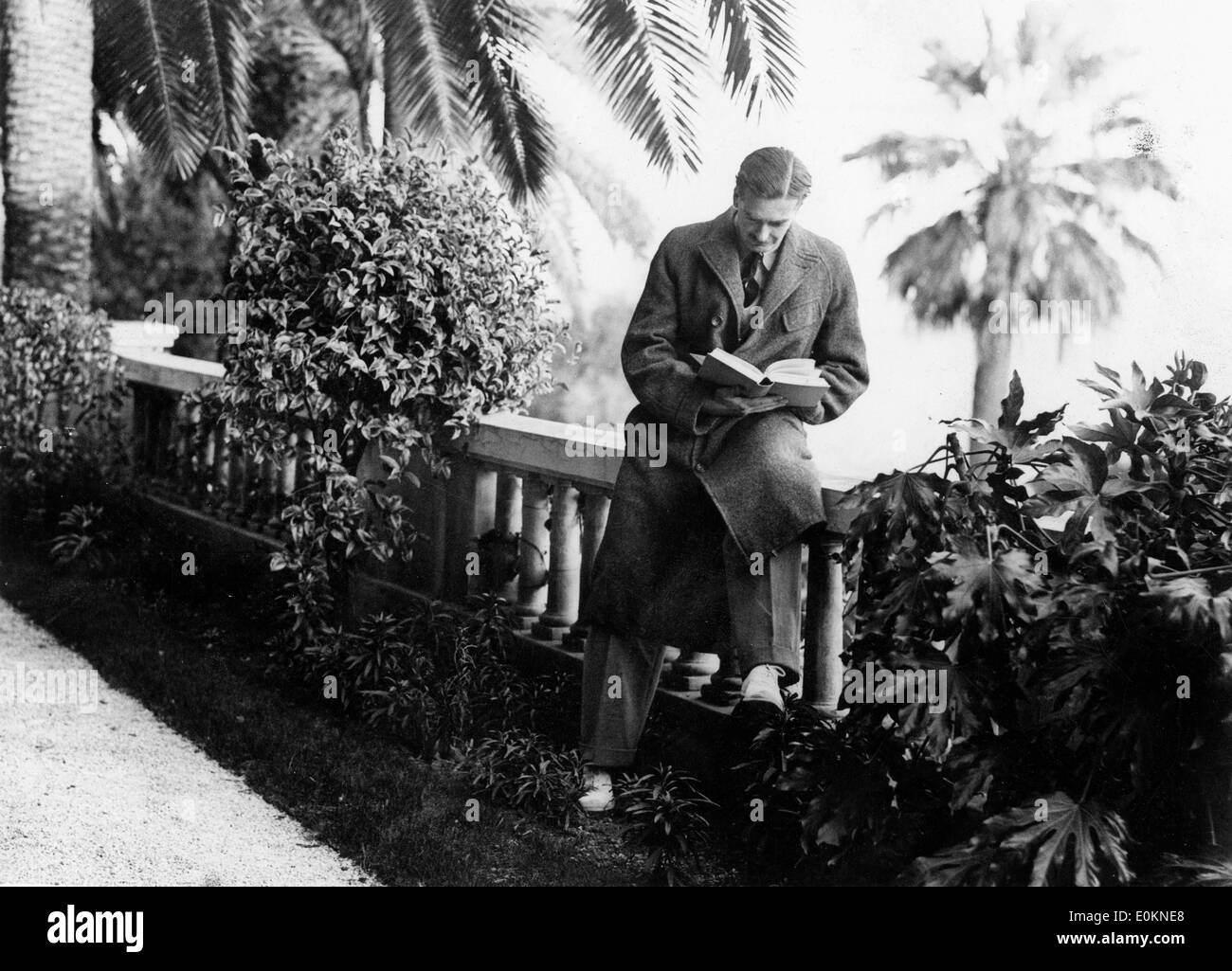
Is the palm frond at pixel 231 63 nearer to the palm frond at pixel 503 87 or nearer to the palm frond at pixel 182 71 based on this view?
the palm frond at pixel 182 71

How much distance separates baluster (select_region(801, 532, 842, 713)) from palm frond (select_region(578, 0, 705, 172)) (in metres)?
3.03

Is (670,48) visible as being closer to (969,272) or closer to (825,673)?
(825,673)

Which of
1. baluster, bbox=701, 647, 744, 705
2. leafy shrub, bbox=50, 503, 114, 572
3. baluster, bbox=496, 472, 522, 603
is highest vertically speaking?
baluster, bbox=496, 472, 522, 603

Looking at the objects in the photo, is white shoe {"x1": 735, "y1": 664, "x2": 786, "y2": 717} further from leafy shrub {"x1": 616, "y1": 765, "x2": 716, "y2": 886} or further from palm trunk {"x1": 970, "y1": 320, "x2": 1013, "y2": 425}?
palm trunk {"x1": 970, "y1": 320, "x2": 1013, "y2": 425}

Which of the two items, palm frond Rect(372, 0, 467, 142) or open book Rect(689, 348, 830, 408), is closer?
open book Rect(689, 348, 830, 408)

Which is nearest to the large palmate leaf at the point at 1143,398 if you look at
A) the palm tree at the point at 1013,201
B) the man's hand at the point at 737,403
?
the man's hand at the point at 737,403

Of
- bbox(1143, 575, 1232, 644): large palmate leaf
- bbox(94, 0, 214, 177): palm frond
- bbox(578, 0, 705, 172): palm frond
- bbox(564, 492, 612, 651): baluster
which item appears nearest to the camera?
bbox(1143, 575, 1232, 644): large palmate leaf

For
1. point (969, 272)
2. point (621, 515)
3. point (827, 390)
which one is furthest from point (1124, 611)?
point (969, 272)

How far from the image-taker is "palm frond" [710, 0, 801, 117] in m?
5.74

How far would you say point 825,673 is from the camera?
13.7 ft

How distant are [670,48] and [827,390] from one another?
299 centimetres

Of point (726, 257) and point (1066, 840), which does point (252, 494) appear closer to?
point (726, 257)

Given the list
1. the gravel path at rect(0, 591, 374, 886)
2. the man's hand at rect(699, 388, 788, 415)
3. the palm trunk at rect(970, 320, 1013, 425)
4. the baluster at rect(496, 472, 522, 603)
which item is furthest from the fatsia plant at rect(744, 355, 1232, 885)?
the palm trunk at rect(970, 320, 1013, 425)

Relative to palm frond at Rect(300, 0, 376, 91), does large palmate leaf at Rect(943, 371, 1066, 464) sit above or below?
below
